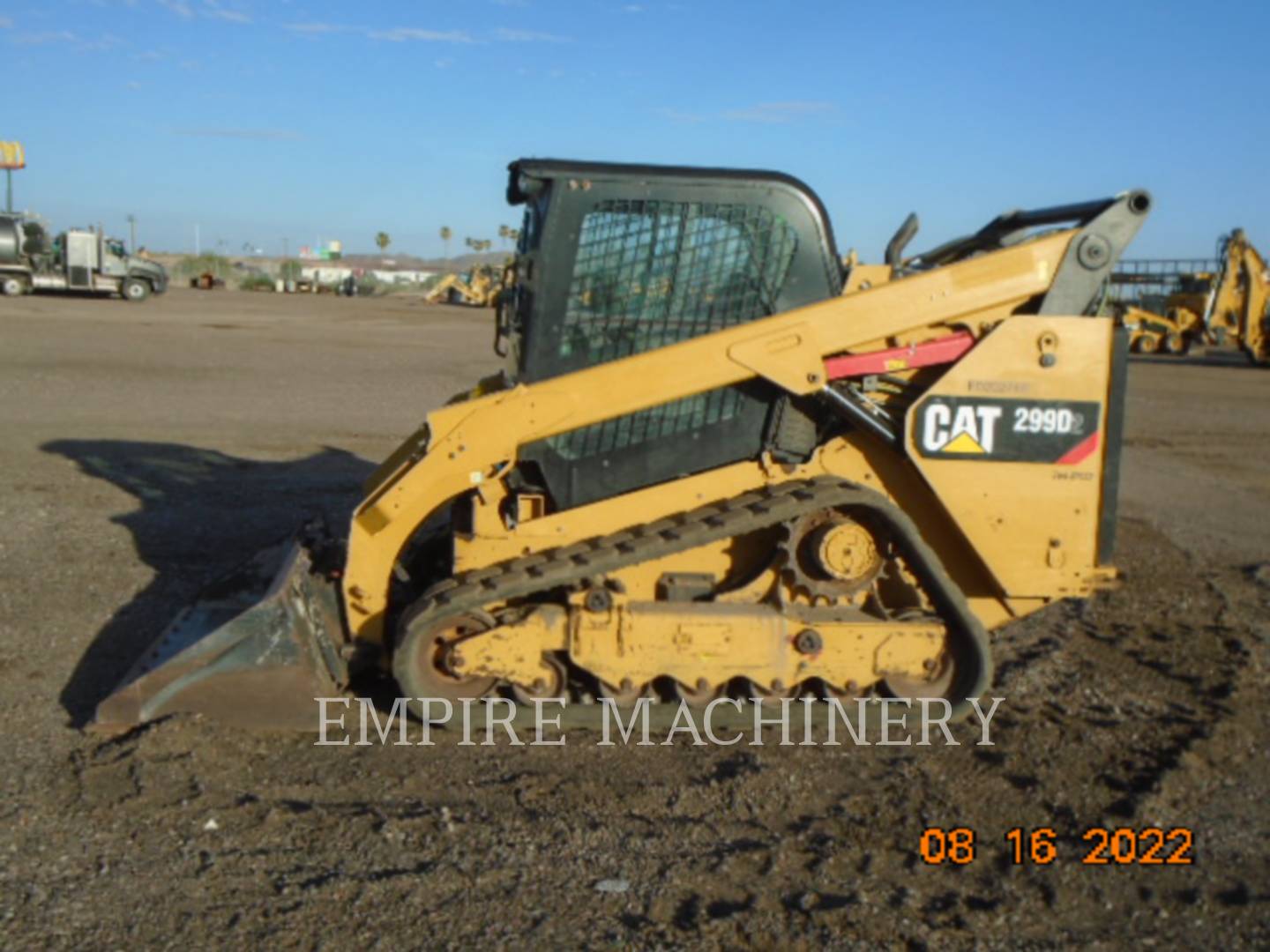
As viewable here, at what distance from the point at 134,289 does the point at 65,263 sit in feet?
7.68

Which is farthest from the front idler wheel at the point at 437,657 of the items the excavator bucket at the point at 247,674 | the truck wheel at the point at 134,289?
the truck wheel at the point at 134,289

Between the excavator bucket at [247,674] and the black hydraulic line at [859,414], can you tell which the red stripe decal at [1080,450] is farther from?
the excavator bucket at [247,674]

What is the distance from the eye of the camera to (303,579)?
5.38 metres

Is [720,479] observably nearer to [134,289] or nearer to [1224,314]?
[1224,314]

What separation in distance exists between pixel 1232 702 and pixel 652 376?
11.0ft

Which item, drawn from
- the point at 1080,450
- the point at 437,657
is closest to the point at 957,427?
the point at 1080,450

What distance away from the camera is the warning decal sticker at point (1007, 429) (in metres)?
5.22

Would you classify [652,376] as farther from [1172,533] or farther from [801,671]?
[1172,533]

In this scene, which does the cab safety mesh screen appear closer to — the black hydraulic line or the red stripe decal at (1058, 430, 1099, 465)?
the black hydraulic line

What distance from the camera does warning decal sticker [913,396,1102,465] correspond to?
5219 mm

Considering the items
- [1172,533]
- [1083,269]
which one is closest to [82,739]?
[1083,269]

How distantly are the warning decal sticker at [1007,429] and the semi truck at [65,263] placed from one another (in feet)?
123

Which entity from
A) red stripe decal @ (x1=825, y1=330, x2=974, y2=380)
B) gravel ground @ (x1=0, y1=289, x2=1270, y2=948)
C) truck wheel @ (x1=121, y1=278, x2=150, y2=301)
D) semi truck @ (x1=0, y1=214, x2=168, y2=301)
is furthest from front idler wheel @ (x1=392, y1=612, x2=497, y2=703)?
truck wheel @ (x1=121, y1=278, x2=150, y2=301)

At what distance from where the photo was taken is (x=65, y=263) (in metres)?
37.6
